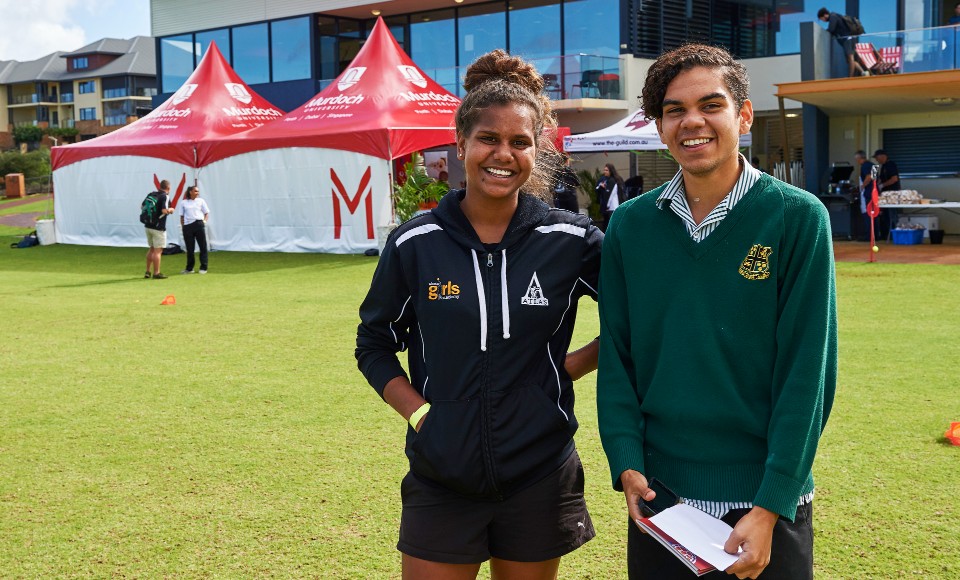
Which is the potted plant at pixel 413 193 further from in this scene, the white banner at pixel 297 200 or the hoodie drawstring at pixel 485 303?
the hoodie drawstring at pixel 485 303

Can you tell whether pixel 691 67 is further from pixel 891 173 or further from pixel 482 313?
pixel 891 173

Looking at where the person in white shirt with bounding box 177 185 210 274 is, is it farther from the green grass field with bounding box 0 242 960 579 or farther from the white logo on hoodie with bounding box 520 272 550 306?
the white logo on hoodie with bounding box 520 272 550 306

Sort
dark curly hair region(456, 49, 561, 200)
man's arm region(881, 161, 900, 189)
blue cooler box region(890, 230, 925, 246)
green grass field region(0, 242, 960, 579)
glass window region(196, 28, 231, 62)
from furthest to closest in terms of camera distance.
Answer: glass window region(196, 28, 231, 62) < man's arm region(881, 161, 900, 189) < blue cooler box region(890, 230, 925, 246) < green grass field region(0, 242, 960, 579) < dark curly hair region(456, 49, 561, 200)

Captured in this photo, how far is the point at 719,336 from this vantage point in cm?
224

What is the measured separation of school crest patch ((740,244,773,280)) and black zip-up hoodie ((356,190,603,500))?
58cm

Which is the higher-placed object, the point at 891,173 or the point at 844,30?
the point at 844,30

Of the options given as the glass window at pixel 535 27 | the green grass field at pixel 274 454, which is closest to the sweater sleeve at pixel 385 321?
the green grass field at pixel 274 454

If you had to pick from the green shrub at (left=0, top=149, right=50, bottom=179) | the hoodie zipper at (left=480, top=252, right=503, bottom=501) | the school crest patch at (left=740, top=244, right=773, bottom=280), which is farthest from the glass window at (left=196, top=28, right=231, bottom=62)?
the school crest patch at (left=740, top=244, right=773, bottom=280)

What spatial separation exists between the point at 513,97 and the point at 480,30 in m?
29.4

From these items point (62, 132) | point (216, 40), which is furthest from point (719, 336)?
point (62, 132)

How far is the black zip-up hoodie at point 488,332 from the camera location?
2586mm

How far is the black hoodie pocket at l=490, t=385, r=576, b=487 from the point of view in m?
2.58

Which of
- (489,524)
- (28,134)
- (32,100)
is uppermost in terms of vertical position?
(32,100)

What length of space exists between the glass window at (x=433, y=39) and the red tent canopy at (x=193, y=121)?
802 cm
